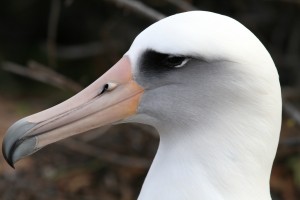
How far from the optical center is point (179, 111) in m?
2.74

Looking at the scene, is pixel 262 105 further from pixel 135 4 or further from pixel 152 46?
pixel 135 4

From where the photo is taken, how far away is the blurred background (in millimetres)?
5793

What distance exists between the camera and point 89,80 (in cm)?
721

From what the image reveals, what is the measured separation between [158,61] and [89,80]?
4.54 m

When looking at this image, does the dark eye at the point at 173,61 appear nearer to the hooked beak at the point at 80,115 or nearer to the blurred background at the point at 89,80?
the hooked beak at the point at 80,115

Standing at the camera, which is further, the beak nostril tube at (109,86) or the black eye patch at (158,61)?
the beak nostril tube at (109,86)

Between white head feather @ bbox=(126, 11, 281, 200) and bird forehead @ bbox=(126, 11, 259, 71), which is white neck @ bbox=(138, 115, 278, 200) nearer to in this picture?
white head feather @ bbox=(126, 11, 281, 200)

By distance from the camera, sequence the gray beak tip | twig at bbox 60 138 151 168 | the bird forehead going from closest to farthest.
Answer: the bird forehead
the gray beak tip
twig at bbox 60 138 151 168

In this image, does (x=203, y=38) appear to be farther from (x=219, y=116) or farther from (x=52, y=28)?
(x=52, y=28)

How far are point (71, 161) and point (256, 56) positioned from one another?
388 centimetres

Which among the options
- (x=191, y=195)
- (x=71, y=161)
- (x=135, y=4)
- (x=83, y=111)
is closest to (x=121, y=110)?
(x=83, y=111)

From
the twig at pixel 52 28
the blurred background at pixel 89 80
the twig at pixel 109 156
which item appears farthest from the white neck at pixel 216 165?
the twig at pixel 52 28

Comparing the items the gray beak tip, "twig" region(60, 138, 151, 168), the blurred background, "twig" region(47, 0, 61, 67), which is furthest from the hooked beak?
"twig" region(47, 0, 61, 67)

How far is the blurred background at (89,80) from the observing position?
228 inches
